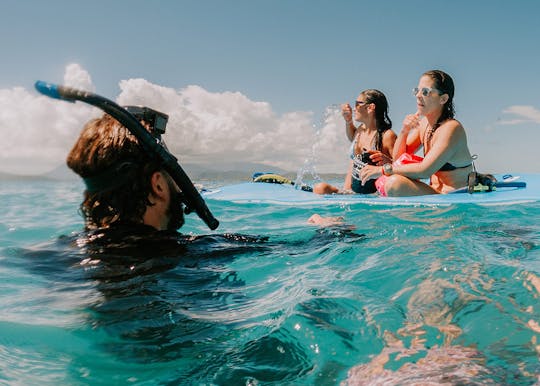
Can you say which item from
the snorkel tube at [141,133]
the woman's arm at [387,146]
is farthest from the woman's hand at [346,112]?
the snorkel tube at [141,133]

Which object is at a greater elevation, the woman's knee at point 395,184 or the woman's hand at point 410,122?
the woman's hand at point 410,122

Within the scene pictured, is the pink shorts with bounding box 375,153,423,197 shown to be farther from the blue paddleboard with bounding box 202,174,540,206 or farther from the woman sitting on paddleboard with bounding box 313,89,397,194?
the woman sitting on paddleboard with bounding box 313,89,397,194

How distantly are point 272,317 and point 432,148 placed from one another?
4.36 metres

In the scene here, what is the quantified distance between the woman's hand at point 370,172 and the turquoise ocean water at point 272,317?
135 inches

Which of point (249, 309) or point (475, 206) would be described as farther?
point (475, 206)

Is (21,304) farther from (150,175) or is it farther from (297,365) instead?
(297,365)

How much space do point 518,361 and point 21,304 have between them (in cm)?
198

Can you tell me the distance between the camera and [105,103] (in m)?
1.74

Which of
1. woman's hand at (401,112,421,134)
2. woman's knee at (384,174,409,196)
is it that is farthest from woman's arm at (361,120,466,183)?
woman's hand at (401,112,421,134)

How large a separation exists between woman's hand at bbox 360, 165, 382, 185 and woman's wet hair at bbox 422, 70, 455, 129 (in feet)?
3.20

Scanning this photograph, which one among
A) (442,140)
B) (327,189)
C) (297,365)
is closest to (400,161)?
(442,140)

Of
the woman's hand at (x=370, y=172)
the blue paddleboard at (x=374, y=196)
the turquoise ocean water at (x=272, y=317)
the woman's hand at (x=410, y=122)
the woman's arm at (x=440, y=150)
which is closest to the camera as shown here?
the turquoise ocean water at (x=272, y=317)

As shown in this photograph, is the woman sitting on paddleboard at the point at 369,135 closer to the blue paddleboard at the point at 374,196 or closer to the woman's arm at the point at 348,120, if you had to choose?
the woman's arm at the point at 348,120

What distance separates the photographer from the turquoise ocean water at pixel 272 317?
1389mm
